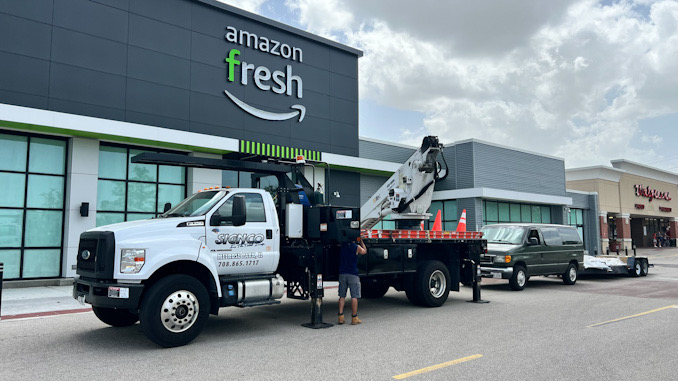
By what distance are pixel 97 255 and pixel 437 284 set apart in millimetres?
7405

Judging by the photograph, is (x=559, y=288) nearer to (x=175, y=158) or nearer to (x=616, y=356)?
(x=616, y=356)

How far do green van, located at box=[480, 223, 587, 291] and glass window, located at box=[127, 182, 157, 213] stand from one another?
11485mm

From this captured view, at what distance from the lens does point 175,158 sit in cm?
830

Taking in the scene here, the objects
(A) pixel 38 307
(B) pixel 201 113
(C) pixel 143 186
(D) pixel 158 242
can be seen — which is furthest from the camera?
(B) pixel 201 113

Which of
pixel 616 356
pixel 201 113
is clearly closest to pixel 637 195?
pixel 201 113

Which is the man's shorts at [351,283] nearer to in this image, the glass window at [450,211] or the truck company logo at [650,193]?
the glass window at [450,211]

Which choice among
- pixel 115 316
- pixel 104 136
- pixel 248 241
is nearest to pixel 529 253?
pixel 248 241

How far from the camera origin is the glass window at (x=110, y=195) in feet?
54.4

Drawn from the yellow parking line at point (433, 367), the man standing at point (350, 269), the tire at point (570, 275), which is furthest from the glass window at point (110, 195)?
the tire at point (570, 275)

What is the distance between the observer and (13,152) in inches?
596

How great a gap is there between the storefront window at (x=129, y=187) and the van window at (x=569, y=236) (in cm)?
1356

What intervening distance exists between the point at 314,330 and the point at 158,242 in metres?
3.11

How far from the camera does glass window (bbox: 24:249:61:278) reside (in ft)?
49.8

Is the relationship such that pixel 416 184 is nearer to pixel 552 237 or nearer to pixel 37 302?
pixel 552 237
